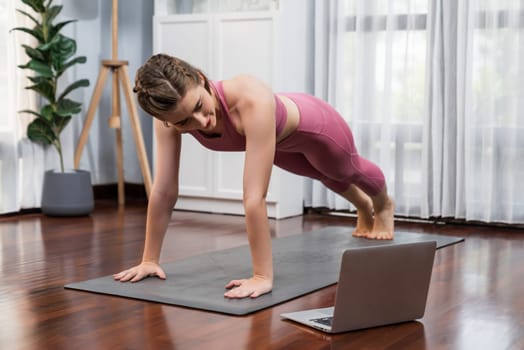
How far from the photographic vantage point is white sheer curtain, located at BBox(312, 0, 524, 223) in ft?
12.6

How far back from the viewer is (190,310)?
2156mm

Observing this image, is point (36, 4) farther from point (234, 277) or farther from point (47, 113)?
point (234, 277)

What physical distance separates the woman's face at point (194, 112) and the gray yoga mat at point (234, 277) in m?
0.49

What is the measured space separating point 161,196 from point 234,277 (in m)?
0.36

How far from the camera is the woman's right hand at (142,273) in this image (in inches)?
98.1

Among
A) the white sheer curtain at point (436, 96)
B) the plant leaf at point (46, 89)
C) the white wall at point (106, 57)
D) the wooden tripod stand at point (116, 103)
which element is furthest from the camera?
the white wall at point (106, 57)

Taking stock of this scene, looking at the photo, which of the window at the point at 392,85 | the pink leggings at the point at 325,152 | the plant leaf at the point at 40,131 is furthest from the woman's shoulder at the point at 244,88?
the plant leaf at the point at 40,131

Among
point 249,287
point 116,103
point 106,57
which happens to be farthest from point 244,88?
point 106,57

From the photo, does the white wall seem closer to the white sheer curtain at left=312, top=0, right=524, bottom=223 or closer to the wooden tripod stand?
the wooden tripod stand

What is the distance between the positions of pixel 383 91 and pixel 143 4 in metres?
1.77

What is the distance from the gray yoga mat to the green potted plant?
4.37 ft

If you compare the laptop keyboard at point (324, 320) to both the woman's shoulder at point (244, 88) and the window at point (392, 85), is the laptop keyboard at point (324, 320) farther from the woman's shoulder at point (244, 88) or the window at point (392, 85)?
the window at point (392, 85)

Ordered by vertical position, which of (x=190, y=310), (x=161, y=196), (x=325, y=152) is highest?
(x=325, y=152)

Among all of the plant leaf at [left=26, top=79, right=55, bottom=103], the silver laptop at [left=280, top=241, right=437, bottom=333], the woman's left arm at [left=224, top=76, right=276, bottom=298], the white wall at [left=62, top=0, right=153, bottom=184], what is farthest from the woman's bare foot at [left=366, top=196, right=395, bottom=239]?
the white wall at [left=62, top=0, right=153, bottom=184]
